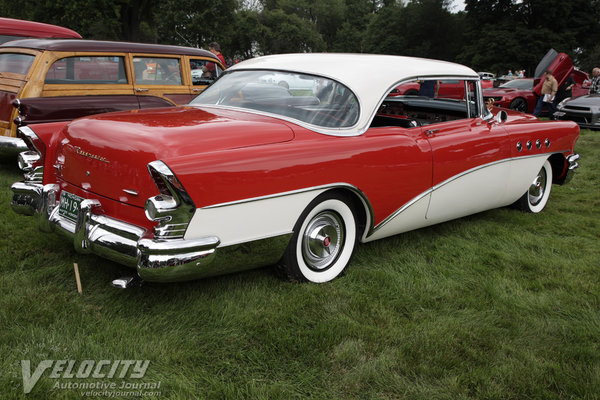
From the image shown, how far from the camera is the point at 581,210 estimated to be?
5.53 metres

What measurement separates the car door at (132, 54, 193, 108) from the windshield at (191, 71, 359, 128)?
310cm

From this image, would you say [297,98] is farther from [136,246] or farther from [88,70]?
[88,70]

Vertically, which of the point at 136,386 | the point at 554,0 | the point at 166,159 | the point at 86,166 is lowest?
the point at 136,386

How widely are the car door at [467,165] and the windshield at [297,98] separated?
2.47 ft

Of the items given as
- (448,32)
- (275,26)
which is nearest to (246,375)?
(448,32)

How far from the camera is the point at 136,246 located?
2682 mm

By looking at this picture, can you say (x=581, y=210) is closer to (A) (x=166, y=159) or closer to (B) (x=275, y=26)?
(A) (x=166, y=159)

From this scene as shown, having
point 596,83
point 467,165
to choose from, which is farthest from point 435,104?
point 596,83

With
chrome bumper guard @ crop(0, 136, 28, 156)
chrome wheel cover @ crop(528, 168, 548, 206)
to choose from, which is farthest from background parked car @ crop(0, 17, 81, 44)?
chrome wheel cover @ crop(528, 168, 548, 206)

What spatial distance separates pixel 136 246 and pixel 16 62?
183 inches

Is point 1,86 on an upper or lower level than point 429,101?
lower

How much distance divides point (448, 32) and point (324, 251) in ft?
179

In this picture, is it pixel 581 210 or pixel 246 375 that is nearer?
pixel 246 375

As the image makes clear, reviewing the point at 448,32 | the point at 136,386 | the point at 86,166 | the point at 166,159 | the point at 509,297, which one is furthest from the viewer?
the point at 448,32
